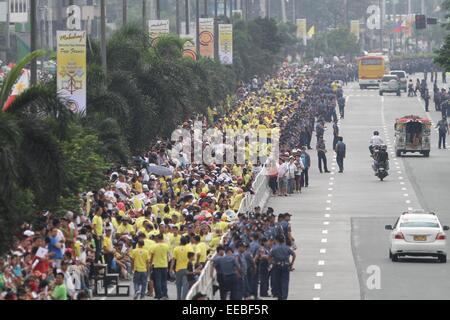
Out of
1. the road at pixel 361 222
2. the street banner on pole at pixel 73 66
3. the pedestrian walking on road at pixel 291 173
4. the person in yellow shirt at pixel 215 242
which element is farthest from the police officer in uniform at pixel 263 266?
the pedestrian walking on road at pixel 291 173

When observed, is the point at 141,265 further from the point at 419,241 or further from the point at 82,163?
the point at 419,241

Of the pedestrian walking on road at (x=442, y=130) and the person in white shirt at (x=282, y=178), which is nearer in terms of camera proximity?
the person in white shirt at (x=282, y=178)

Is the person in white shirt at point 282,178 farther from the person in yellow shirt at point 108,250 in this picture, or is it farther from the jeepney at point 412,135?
the person in yellow shirt at point 108,250

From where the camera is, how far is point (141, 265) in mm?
31391

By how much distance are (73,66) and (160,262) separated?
11523 millimetres

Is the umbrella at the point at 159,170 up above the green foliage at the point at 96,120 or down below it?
below

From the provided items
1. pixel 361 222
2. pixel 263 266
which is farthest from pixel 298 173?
pixel 263 266

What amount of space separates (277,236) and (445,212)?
1692 centimetres

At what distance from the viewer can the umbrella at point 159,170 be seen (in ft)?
149

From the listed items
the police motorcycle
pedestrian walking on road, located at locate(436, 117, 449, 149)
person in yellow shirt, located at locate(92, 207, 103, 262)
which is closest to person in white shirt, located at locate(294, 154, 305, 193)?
the police motorcycle

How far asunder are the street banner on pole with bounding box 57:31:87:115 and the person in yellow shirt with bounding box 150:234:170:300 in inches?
422

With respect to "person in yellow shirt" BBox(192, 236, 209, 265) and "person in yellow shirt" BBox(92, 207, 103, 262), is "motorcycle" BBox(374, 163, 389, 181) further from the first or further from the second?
"person in yellow shirt" BBox(192, 236, 209, 265)

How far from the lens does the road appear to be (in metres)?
34.1

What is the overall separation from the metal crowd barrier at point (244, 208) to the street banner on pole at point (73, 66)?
4.57m
